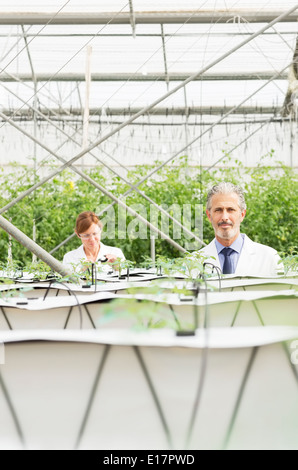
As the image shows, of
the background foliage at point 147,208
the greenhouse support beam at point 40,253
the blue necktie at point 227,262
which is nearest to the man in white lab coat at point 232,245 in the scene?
the blue necktie at point 227,262

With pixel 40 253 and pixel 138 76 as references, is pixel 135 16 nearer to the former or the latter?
pixel 138 76

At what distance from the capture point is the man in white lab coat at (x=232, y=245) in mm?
2889

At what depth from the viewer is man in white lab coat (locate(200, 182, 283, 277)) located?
2889 millimetres

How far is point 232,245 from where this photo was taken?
2.94m

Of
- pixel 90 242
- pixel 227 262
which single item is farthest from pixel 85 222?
pixel 227 262

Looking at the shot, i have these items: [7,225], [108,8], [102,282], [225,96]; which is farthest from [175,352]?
[225,96]

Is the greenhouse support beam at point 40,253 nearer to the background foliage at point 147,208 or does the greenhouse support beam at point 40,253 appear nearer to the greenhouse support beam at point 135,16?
the greenhouse support beam at point 135,16

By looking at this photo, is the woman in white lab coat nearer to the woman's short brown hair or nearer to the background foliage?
the woman's short brown hair

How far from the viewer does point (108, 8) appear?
14.7 feet

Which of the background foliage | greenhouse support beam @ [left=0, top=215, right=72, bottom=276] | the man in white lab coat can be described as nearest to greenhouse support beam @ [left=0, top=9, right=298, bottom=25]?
the background foliage

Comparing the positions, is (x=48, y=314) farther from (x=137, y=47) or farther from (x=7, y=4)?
(x=137, y=47)

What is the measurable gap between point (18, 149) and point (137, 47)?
2.90 m

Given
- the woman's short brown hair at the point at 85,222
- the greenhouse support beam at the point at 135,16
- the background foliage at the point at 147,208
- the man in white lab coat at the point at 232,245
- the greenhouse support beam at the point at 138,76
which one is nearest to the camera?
the man in white lab coat at the point at 232,245

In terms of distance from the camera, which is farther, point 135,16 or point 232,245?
point 135,16
